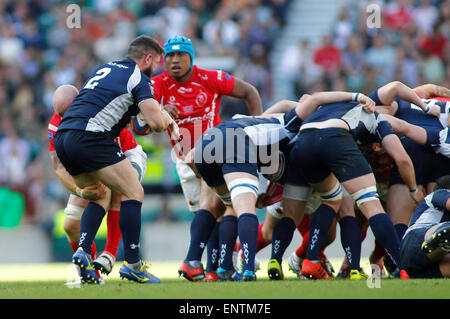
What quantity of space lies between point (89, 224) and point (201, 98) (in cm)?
220

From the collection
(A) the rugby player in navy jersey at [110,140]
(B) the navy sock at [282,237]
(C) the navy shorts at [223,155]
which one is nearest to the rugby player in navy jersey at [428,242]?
(B) the navy sock at [282,237]

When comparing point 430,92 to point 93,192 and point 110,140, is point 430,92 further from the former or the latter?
point 93,192

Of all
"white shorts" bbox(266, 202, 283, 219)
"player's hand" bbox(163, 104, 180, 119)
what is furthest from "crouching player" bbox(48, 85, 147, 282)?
"white shorts" bbox(266, 202, 283, 219)

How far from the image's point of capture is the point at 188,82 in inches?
307

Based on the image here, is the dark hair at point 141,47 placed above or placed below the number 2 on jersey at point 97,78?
above

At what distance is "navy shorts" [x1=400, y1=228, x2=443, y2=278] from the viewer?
5.68 m

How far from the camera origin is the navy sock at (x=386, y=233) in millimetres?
5922

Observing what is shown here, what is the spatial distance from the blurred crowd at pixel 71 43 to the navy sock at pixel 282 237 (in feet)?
21.1

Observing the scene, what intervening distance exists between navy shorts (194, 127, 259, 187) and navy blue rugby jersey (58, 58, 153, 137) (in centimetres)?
66

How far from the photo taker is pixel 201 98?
25.6 feet

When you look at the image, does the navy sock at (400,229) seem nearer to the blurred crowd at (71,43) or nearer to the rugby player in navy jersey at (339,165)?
the rugby player in navy jersey at (339,165)

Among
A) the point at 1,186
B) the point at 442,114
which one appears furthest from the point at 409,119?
the point at 1,186

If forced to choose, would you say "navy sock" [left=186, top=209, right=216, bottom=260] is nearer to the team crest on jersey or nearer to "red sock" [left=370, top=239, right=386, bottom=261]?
the team crest on jersey
